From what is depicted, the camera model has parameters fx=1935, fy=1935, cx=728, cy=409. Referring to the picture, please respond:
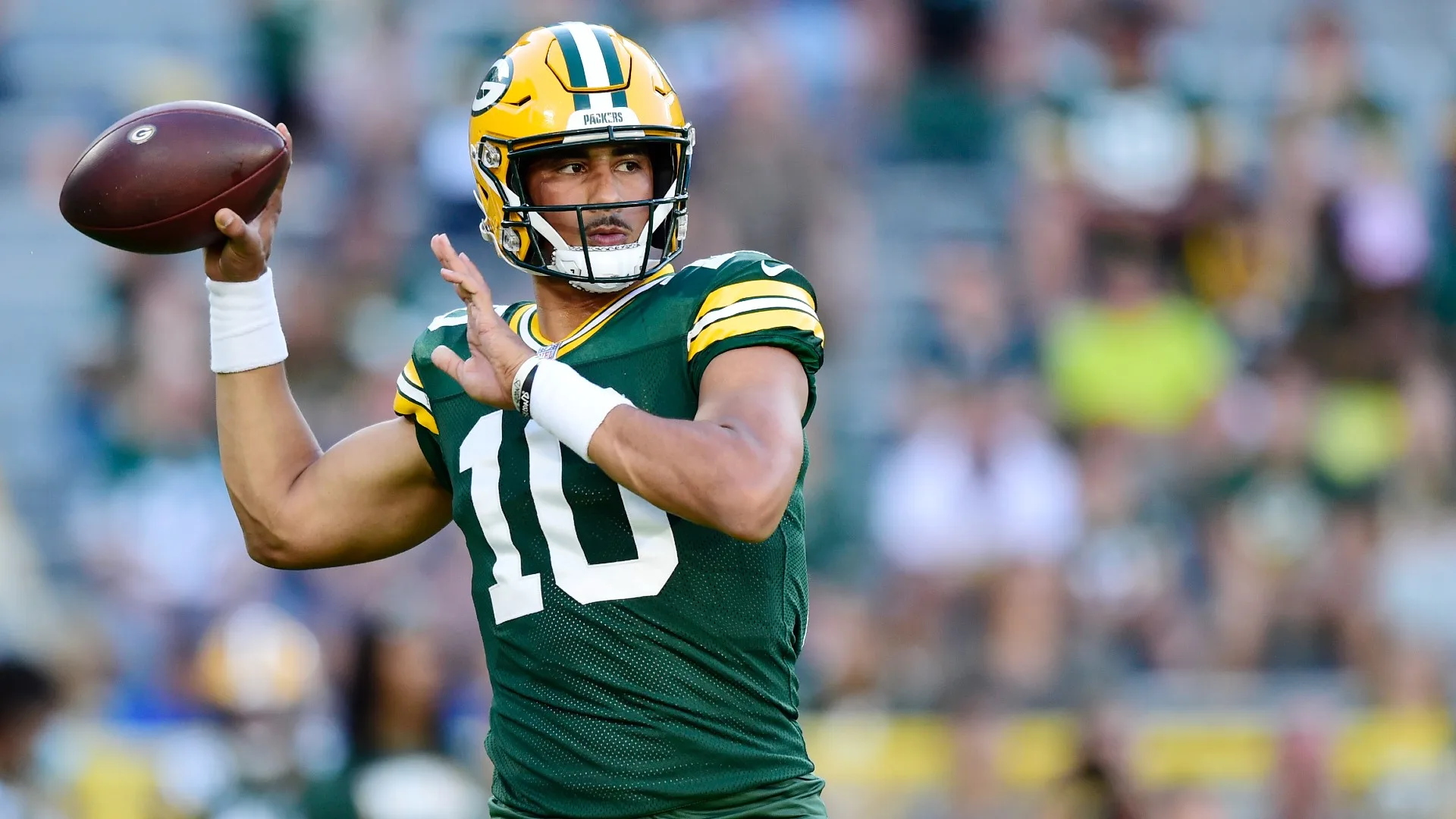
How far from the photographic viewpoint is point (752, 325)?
3.07 metres

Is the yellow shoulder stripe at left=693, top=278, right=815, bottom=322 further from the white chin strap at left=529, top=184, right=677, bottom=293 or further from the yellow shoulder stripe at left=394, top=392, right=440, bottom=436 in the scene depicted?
the yellow shoulder stripe at left=394, top=392, right=440, bottom=436

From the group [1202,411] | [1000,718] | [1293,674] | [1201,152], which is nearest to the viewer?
[1000,718]

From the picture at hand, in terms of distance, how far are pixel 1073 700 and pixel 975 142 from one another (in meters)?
3.08

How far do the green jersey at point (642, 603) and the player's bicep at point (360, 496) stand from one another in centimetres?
27

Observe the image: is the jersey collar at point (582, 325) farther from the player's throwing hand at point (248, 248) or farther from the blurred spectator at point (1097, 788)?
the blurred spectator at point (1097, 788)

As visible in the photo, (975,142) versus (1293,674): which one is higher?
(975,142)

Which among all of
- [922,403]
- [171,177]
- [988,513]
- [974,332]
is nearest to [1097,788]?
[988,513]

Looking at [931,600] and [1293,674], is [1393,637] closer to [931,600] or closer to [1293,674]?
[1293,674]

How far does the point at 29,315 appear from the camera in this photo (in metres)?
8.44

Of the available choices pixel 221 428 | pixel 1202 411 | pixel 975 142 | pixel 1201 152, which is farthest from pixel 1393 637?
pixel 221 428

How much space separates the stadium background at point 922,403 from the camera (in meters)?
6.59

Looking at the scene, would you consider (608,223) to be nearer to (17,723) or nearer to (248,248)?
(248,248)

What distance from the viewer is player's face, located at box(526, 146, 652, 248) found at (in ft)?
10.7

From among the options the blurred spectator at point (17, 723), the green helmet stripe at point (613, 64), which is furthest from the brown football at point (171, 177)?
the blurred spectator at point (17, 723)
